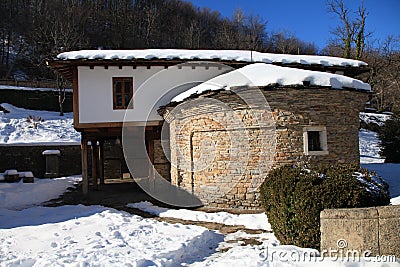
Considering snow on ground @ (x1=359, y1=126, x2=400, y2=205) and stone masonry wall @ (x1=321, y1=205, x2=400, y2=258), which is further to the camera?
snow on ground @ (x1=359, y1=126, x2=400, y2=205)

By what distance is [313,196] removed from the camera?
4730mm

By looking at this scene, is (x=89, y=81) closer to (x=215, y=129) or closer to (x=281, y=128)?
(x=215, y=129)

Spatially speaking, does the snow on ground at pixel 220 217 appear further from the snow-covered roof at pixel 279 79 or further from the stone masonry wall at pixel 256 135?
the snow-covered roof at pixel 279 79

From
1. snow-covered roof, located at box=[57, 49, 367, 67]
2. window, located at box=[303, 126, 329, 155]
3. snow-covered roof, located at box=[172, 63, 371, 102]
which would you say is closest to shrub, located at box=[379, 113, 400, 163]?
snow-covered roof, located at box=[57, 49, 367, 67]

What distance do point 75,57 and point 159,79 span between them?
9.12ft

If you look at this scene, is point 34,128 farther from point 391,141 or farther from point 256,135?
point 391,141

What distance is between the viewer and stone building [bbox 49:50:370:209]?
8484 millimetres

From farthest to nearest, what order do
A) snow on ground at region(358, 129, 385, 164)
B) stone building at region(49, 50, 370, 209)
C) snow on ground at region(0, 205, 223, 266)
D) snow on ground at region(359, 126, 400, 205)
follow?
1. snow on ground at region(358, 129, 385, 164)
2. snow on ground at region(359, 126, 400, 205)
3. stone building at region(49, 50, 370, 209)
4. snow on ground at region(0, 205, 223, 266)

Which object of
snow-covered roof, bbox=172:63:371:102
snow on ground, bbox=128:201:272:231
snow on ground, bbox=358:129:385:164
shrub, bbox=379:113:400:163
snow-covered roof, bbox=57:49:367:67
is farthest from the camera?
snow on ground, bbox=358:129:385:164

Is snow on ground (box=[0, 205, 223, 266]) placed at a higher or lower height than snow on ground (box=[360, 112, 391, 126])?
lower

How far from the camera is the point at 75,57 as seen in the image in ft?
37.1

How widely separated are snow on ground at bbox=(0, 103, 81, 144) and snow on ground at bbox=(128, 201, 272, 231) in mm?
12060

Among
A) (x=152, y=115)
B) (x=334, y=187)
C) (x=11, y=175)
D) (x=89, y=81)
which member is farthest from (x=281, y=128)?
(x=11, y=175)

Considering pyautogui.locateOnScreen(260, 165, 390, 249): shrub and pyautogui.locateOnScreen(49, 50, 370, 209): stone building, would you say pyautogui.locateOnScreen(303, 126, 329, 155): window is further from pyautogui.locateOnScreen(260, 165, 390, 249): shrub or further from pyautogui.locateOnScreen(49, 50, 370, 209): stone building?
pyautogui.locateOnScreen(260, 165, 390, 249): shrub
